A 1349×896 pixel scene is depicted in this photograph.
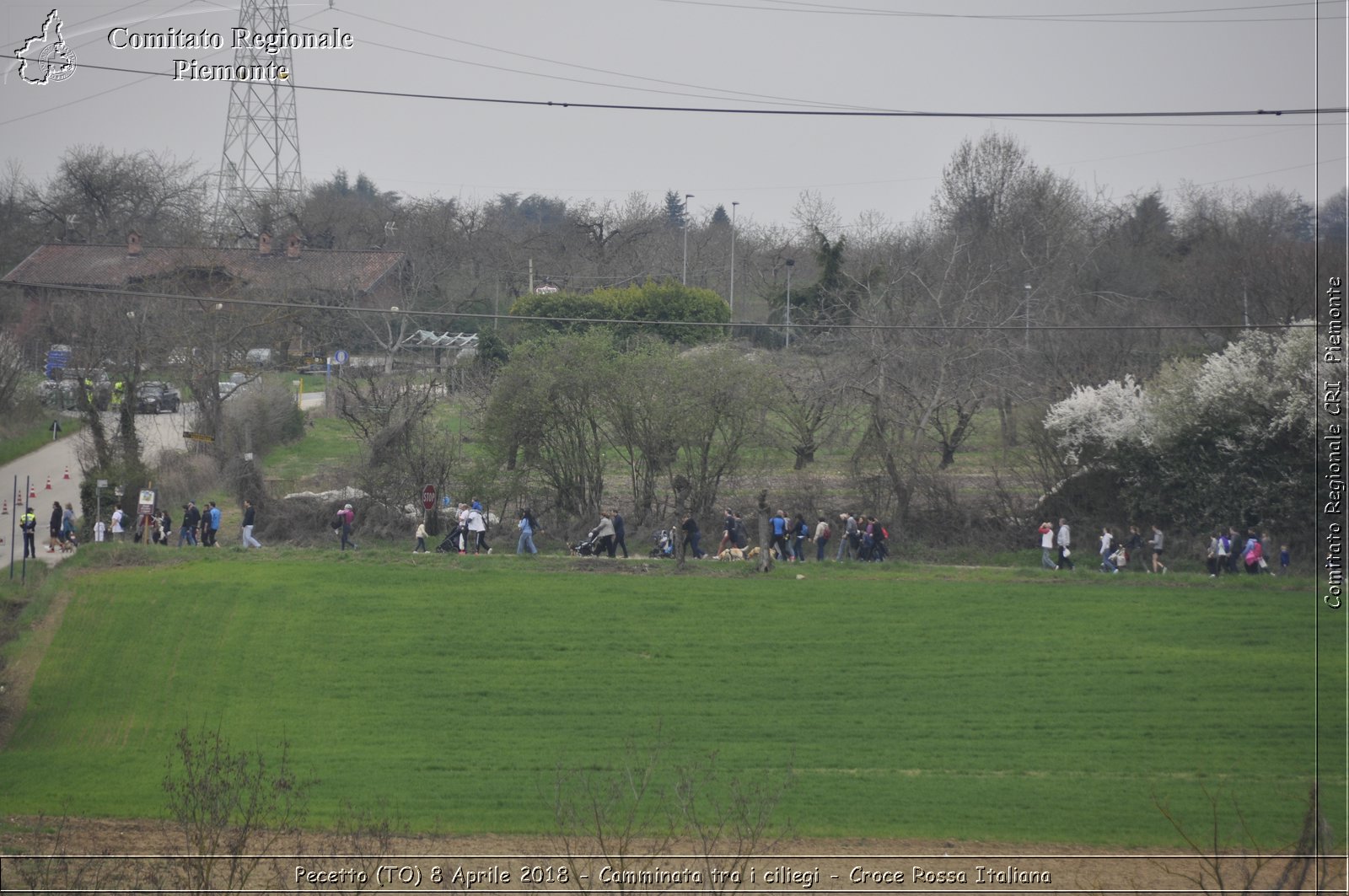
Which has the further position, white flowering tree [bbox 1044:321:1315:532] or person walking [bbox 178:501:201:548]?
person walking [bbox 178:501:201:548]

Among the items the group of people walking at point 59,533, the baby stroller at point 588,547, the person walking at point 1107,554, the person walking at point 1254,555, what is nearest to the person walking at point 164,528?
the group of people walking at point 59,533

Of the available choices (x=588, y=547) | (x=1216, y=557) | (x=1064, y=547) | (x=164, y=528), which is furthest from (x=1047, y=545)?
(x=164, y=528)

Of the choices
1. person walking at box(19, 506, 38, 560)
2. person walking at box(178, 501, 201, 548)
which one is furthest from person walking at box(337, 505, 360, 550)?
person walking at box(19, 506, 38, 560)

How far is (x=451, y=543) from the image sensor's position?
98.4 feet

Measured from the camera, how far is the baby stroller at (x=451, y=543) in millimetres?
29484

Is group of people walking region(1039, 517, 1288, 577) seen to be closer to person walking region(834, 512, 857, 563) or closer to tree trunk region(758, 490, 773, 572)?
person walking region(834, 512, 857, 563)

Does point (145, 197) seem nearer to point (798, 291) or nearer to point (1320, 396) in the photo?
point (798, 291)

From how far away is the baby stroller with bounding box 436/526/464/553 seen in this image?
96.7 ft

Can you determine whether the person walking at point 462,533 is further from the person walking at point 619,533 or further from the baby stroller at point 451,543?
the person walking at point 619,533

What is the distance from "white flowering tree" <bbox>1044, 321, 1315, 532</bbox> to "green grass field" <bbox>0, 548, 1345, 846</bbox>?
3.65m

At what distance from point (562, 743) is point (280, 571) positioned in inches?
375

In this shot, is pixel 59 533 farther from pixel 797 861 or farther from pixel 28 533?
pixel 797 861

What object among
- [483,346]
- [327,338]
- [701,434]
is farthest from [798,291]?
[327,338]

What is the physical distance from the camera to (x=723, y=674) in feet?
72.6
